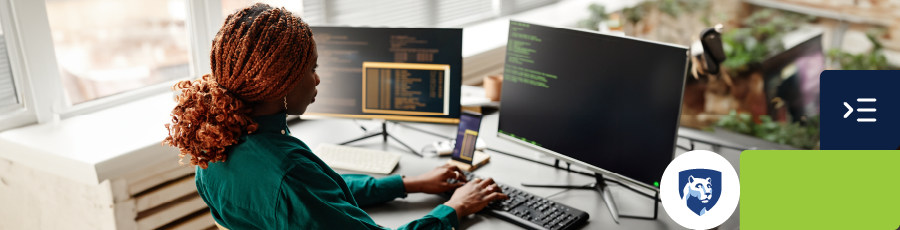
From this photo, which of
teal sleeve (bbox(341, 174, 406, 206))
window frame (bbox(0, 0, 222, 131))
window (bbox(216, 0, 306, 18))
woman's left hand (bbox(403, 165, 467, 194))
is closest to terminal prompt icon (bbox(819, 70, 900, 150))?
woman's left hand (bbox(403, 165, 467, 194))

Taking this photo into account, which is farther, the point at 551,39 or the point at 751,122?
the point at 751,122

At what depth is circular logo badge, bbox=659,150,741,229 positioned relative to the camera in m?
1.35

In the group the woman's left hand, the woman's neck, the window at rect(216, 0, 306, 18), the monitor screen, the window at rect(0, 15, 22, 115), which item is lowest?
the woman's left hand

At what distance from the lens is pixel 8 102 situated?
1.87 metres

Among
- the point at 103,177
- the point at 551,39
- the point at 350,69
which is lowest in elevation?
the point at 103,177

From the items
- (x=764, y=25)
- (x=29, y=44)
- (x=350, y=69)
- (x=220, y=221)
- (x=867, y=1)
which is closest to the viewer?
(x=220, y=221)

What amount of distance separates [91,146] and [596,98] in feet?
4.72

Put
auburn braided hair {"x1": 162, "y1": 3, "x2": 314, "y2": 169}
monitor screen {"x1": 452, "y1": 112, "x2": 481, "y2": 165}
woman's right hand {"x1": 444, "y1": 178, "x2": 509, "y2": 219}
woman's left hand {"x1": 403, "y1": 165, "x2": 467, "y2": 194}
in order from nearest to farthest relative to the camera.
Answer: auburn braided hair {"x1": 162, "y1": 3, "x2": 314, "y2": 169}, woman's right hand {"x1": 444, "y1": 178, "x2": 509, "y2": 219}, woman's left hand {"x1": 403, "y1": 165, "x2": 467, "y2": 194}, monitor screen {"x1": 452, "y1": 112, "x2": 481, "y2": 165}

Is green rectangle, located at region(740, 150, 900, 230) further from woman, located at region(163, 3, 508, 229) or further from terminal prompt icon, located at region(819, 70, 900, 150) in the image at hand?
woman, located at region(163, 3, 508, 229)

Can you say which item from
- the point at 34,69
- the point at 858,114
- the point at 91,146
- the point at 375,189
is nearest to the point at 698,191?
the point at 858,114

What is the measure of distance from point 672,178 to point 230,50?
3.29 feet

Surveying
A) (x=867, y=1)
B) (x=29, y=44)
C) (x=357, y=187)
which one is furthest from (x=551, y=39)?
(x=867, y=1)

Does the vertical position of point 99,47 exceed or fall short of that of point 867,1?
it falls short

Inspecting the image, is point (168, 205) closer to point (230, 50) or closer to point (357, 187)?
point (357, 187)
